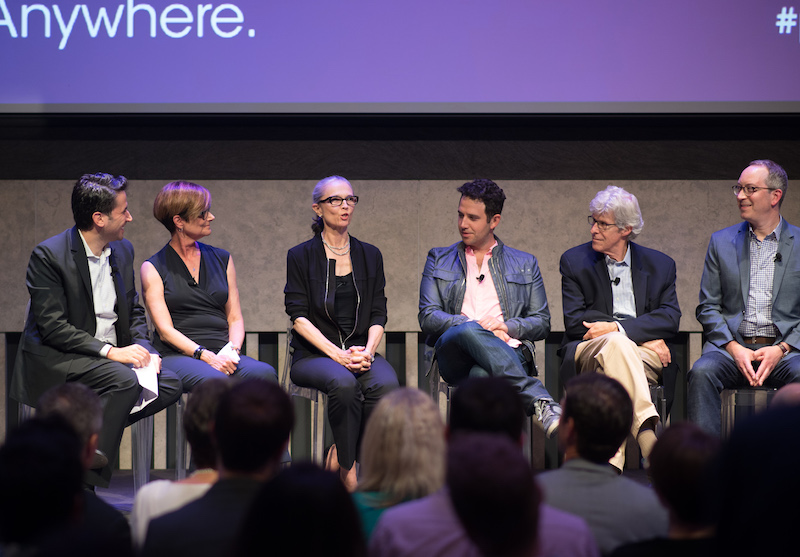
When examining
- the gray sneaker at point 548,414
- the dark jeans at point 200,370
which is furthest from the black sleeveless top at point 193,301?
the gray sneaker at point 548,414

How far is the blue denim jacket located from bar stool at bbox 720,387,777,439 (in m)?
0.79

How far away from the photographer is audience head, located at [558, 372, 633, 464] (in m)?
1.90

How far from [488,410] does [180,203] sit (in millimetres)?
2143

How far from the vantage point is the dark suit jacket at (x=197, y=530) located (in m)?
1.46

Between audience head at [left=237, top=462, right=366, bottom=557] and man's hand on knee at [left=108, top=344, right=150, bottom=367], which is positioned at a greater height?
man's hand on knee at [left=108, top=344, right=150, bottom=367]

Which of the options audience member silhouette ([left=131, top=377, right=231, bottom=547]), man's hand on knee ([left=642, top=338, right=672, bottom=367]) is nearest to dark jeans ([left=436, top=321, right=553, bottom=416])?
man's hand on knee ([left=642, top=338, right=672, bottom=367])

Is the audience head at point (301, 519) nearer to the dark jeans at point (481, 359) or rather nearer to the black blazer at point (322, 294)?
the dark jeans at point (481, 359)

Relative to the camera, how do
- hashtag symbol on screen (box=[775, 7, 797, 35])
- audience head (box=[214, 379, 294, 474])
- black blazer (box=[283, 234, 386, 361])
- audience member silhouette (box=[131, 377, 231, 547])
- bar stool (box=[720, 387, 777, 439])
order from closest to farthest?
audience head (box=[214, 379, 294, 474]) < audience member silhouette (box=[131, 377, 231, 547]) < bar stool (box=[720, 387, 777, 439]) < black blazer (box=[283, 234, 386, 361]) < hashtag symbol on screen (box=[775, 7, 797, 35])

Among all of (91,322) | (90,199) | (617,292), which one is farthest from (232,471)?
(617,292)

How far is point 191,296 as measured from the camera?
12.1 feet

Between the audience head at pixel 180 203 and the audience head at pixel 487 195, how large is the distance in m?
1.14

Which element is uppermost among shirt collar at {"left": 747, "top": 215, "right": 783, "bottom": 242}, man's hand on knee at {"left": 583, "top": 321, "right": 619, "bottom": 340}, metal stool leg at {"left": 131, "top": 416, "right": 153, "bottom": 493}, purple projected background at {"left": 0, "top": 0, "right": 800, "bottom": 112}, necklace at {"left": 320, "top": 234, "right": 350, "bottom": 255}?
purple projected background at {"left": 0, "top": 0, "right": 800, "bottom": 112}

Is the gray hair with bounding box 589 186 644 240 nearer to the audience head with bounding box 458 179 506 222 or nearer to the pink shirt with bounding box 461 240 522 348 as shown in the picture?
the audience head with bounding box 458 179 506 222

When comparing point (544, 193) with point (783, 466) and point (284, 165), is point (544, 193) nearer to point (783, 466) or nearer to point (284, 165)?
point (284, 165)
